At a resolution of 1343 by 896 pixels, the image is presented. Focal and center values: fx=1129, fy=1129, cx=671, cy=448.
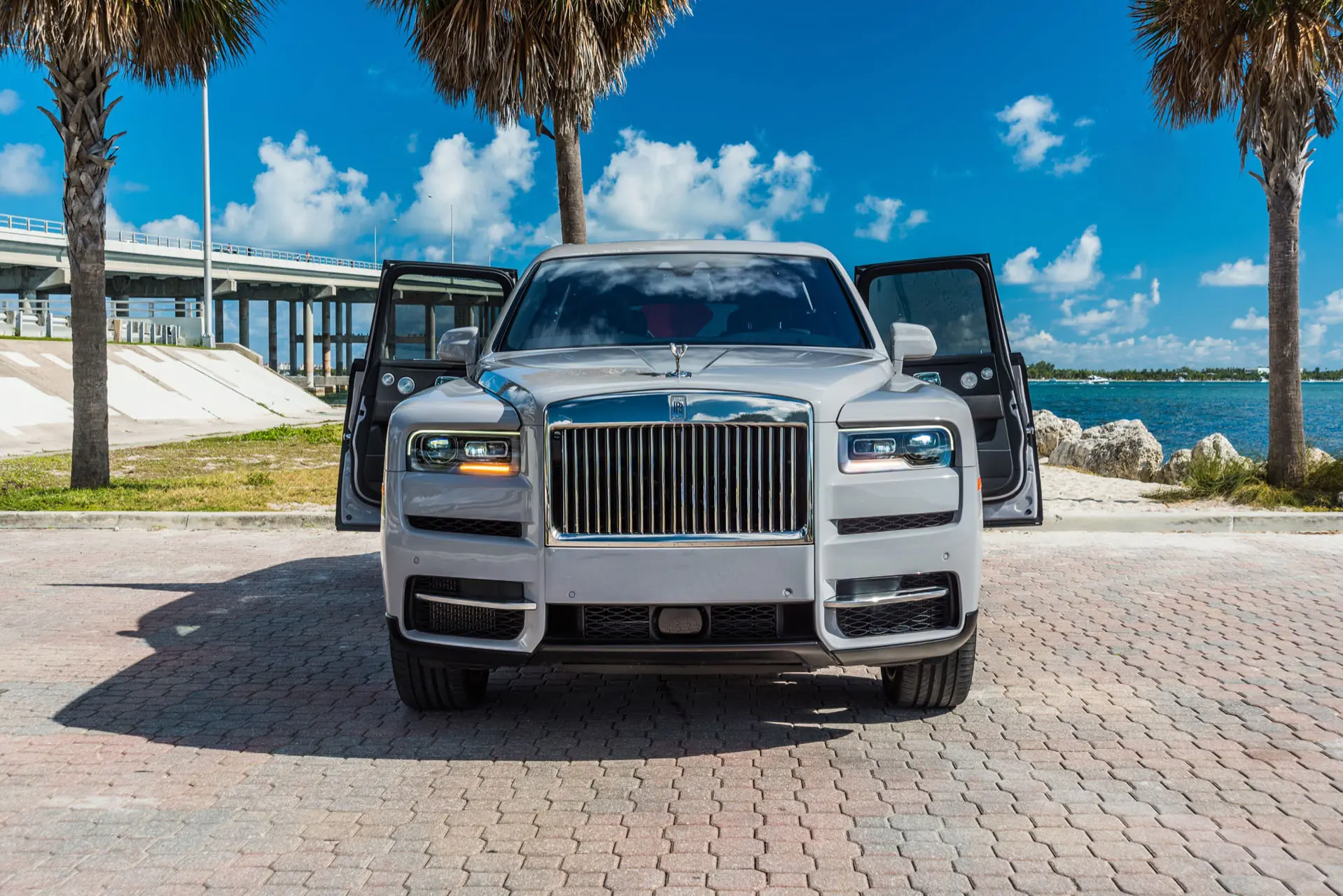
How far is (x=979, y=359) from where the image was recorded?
6.53 metres

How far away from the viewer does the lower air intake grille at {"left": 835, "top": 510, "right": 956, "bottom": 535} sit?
412 centimetres

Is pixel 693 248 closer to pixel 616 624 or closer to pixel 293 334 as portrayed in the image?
pixel 616 624

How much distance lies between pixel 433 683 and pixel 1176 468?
16.6 meters

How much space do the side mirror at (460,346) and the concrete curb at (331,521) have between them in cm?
642

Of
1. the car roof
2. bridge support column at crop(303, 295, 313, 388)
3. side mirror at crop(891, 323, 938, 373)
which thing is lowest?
side mirror at crop(891, 323, 938, 373)

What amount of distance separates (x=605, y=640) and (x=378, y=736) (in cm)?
115

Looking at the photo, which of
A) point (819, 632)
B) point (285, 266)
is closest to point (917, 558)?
point (819, 632)

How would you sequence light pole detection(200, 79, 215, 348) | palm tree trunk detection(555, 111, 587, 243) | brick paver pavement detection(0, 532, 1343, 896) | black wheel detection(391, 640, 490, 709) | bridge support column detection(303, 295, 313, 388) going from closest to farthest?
brick paver pavement detection(0, 532, 1343, 896) < black wheel detection(391, 640, 490, 709) < palm tree trunk detection(555, 111, 587, 243) < light pole detection(200, 79, 215, 348) < bridge support column detection(303, 295, 313, 388)

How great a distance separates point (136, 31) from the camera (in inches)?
508

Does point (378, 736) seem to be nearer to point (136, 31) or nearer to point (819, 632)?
point (819, 632)

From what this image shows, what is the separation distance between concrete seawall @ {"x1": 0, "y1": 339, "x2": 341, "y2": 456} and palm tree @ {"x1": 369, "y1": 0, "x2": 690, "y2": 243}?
1055cm

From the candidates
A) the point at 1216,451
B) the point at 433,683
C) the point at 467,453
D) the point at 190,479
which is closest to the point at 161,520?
the point at 190,479

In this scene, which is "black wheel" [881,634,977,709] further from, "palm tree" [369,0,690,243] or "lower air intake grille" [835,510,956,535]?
"palm tree" [369,0,690,243]

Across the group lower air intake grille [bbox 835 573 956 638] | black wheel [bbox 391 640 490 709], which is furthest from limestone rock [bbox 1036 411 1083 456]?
black wheel [bbox 391 640 490 709]
